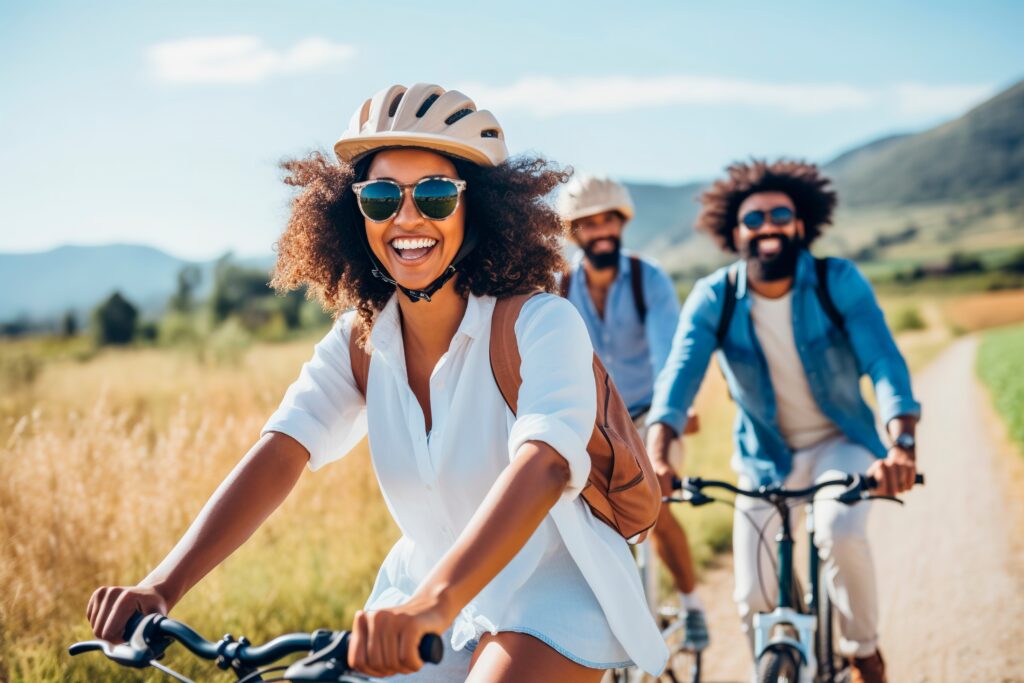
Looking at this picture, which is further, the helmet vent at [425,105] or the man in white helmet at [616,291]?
the man in white helmet at [616,291]

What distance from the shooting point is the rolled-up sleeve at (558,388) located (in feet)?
6.39

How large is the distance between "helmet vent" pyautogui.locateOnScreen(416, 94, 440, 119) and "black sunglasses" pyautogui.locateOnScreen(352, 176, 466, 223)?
169 mm

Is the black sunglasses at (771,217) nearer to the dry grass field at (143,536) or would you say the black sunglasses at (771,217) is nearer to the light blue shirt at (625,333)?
the light blue shirt at (625,333)

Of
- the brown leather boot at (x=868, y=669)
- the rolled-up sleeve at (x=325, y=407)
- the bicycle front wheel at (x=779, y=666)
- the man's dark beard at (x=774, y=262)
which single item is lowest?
the brown leather boot at (x=868, y=669)

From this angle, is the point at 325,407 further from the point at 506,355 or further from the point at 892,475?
the point at 892,475

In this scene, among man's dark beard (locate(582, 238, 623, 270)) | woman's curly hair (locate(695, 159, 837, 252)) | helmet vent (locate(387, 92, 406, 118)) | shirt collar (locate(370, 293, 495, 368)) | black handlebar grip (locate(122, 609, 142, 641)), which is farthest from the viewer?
man's dark beard (locate(582, 238, 623, 270))

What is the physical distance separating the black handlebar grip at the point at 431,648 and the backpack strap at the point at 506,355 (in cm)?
71

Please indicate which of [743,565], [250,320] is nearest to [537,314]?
[743,565]

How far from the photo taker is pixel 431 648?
1529 millimetres

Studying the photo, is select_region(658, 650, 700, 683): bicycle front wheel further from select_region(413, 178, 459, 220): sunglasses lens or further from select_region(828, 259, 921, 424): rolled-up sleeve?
select_region(413, 178, 459, 220): sunglasses lens

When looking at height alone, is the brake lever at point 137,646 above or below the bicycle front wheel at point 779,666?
above

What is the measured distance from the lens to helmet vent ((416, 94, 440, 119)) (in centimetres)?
238

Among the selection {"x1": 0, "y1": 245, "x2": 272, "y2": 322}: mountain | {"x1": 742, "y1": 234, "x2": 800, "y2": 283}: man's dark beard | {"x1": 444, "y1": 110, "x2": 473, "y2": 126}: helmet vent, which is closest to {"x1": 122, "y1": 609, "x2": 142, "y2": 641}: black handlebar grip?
{"x1": 444, "y1": 110, "x2": 473, "y2": 126}: helmet vent

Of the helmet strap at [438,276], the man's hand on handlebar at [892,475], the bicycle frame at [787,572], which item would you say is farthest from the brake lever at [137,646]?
the man's hand on handlebar at [892,475]
